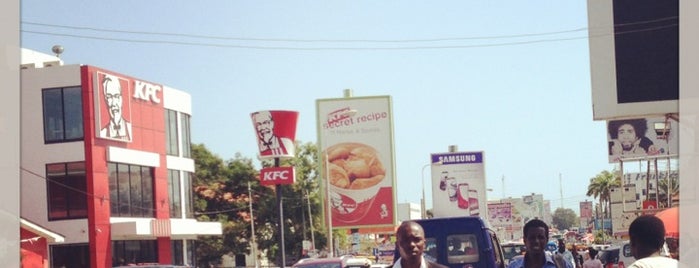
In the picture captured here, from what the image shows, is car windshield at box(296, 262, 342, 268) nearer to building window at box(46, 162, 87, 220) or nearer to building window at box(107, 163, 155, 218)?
building window at box(46, 162, 87, 220)

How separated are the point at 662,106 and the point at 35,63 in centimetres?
3196

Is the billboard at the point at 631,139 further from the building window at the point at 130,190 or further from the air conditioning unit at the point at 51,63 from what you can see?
the air conditioning unit at the point at 51,63

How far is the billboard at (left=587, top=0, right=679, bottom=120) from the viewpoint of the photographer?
82.7 feet

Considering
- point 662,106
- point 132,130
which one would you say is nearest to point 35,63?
point 132,130

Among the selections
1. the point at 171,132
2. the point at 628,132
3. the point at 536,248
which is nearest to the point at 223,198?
the point at 171,132

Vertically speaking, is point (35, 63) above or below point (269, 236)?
above

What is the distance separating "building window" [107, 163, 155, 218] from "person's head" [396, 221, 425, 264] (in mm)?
40130

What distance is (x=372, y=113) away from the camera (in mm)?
65000

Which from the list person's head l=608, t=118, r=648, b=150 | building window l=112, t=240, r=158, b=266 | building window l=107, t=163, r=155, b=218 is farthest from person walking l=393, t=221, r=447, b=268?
person's head l=608, t=118, r=648, b=150

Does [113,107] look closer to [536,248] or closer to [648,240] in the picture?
[536,248]

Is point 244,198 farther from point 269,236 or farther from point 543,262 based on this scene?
point 543,262

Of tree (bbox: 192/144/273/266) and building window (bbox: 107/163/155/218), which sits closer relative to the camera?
building window (bbox: 107/163/155/218)

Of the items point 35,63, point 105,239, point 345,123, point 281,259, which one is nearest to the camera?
point 281,259

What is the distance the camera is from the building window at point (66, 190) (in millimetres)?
44000
